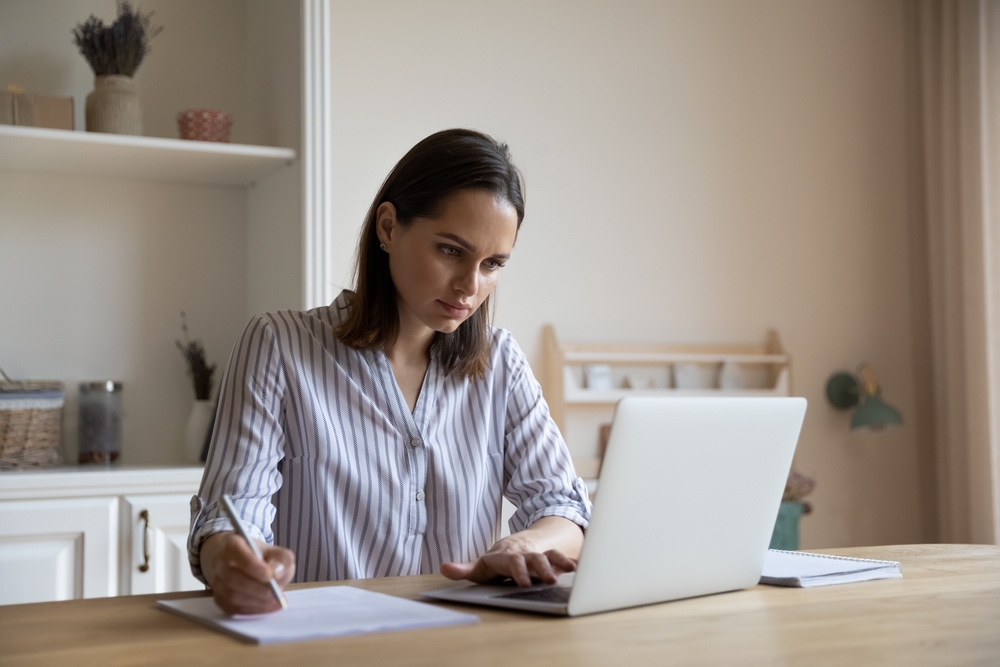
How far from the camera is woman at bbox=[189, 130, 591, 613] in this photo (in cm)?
142

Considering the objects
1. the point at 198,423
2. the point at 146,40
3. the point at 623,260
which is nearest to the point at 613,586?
the point at 198,423

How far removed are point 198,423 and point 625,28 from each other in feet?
6.17

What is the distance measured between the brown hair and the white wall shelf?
89cm

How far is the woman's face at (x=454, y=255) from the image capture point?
1.42 m

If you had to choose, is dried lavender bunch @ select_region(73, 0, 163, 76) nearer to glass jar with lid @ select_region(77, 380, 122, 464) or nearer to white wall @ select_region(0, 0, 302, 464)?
white wall @ select_region(0, 0, 302, 464)

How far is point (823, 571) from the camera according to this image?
3.81ft

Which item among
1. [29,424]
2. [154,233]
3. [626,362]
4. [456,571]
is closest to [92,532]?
[29,424]

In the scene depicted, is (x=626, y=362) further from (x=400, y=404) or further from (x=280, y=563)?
(x=280, y=563)

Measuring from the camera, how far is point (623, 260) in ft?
10.4

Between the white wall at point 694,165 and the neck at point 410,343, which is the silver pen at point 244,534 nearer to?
the neck at point 410,343

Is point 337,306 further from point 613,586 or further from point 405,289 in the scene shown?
point 613,586

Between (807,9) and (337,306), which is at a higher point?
(807,9)

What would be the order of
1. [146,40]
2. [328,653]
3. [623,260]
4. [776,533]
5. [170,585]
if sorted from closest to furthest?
[328,653]
[170,585]
[146,40]
[776,533]
[623,260]

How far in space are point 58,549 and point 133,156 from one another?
93 centimetres
